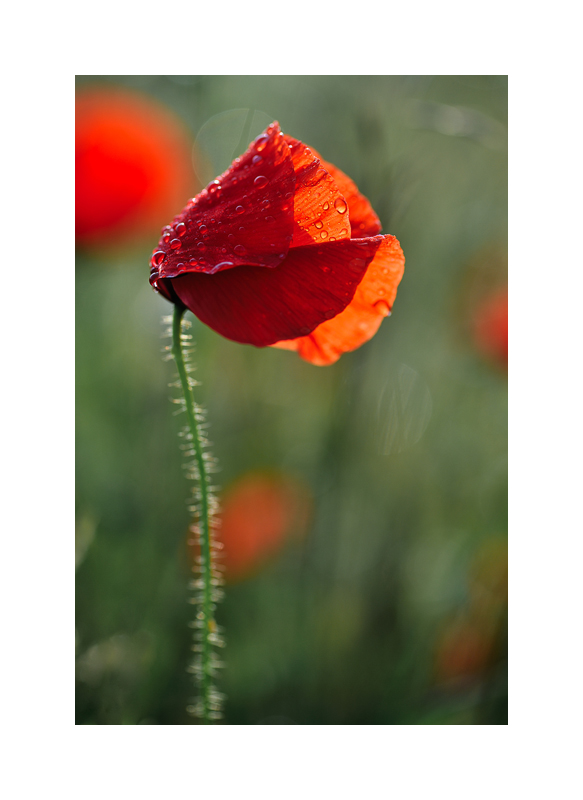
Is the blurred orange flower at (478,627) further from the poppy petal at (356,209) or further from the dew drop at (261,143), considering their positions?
the dew drop at (261,143)

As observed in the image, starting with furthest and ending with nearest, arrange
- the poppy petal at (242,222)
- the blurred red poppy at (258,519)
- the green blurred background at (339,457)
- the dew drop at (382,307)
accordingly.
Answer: the blurred red poppy at (258,519)
the green blurred background at (339,457)
the dew drop at (382,307)
the poppy petal at (242,222)

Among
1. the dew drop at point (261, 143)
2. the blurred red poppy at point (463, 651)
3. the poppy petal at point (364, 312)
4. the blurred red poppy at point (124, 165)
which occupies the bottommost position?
the blurred red poppy at point (463, 651)

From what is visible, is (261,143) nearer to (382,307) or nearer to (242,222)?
(242,222)

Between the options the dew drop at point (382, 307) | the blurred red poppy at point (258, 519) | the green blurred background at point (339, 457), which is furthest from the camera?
the blurred red poppy at point (258, 519)

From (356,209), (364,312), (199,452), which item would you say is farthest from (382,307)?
(199,452)

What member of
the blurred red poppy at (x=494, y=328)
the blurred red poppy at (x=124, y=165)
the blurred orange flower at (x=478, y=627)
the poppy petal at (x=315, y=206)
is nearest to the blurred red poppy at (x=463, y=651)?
the blurred orange flower at (x=478, y=627)
